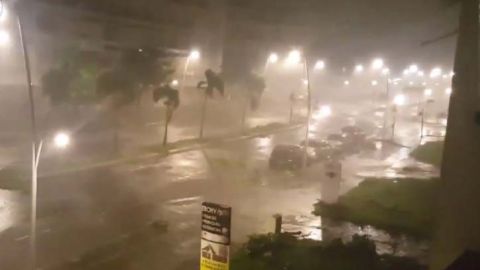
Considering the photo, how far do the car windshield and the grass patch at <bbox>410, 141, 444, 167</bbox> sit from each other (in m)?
0.30

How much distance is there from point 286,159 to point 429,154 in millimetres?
14434

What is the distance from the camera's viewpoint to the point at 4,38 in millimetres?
41031

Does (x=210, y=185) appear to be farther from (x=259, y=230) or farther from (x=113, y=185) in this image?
(x=259, y=230)

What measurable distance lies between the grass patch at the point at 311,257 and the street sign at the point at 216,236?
6.31 metres

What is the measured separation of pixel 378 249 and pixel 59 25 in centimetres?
3344

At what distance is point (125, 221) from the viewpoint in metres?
20.6

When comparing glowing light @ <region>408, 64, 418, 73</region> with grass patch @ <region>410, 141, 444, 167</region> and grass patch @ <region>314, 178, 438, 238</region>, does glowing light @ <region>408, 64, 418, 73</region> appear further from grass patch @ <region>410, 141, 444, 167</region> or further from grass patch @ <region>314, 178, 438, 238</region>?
grass patch @ <region>314, 178, 438, 238</region>

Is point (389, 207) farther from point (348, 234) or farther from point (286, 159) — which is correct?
point (286, 159)

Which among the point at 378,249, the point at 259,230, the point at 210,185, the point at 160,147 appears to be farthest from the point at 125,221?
the point at 160,147

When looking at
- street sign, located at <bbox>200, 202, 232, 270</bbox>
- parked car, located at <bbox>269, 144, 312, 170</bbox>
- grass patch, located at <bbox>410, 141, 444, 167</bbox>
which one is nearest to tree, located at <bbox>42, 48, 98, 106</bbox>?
parked car, located at <bbox>269, 144, 312, 170</bbox>

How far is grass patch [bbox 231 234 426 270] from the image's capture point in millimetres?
15406

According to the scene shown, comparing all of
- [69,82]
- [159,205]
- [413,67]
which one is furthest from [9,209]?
[413,67]

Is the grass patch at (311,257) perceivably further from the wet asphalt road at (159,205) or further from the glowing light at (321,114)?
the glowing light at (321,114)

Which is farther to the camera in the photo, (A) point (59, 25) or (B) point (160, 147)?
(A) point (59, 25)
